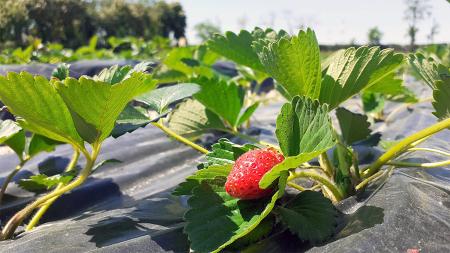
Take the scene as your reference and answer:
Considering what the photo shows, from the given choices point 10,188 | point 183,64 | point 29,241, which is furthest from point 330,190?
point 183,64

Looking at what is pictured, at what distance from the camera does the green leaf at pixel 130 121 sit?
2.74 feet

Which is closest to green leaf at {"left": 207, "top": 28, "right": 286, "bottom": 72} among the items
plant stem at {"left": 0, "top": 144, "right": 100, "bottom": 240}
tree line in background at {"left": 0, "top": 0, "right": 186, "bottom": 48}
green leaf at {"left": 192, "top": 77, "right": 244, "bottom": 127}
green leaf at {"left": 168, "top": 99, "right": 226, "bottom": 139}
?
green leaf at {"left": 192, "top": 77, "right": 244, "bottom": 127}

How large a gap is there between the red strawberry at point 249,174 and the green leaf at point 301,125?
0.03 meters

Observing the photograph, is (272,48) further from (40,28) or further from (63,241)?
(40,28)

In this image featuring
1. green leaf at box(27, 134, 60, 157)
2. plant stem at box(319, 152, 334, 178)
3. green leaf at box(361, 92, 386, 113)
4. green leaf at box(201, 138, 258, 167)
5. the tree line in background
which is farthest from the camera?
the tree line in background

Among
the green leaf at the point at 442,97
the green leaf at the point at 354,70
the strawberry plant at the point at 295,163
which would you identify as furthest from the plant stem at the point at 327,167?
the green leaf at the point at 442,97

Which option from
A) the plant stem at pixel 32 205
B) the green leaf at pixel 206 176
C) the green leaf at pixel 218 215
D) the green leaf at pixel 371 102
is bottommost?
the green leaf at pixel 371 102

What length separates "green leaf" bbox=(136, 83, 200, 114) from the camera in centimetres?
95

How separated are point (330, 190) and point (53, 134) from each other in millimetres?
504

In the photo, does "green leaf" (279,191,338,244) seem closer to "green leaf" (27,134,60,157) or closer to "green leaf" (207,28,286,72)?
"green leaf" (207,28,286,72)

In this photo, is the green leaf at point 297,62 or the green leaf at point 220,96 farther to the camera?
the green leaf at point 220,96

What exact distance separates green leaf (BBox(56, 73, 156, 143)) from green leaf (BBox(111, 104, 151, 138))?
0.03 metres

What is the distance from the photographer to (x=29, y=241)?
90 centimetres

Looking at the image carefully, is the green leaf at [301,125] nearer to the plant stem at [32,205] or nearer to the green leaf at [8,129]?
the plant stem at [32,205]
